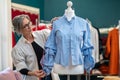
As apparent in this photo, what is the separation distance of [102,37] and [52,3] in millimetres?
983

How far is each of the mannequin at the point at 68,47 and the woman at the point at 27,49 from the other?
18cm

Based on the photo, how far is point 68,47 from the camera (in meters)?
2.36

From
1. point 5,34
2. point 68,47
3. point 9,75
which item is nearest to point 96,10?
point 5,34

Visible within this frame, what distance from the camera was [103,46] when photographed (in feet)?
12.4

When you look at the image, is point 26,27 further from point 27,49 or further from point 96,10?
point 96,10

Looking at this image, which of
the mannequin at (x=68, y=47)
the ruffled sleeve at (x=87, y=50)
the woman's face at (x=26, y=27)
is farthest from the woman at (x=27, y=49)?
the ruffled sleeve at (x=87, y=50)

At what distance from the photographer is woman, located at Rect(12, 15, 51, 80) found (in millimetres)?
2459

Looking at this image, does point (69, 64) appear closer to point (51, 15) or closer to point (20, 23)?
point (20, 23)

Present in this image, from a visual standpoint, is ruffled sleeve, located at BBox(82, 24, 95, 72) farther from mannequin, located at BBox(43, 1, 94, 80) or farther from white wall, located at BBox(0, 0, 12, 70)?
white wall, located at BBox(0, 0, 12, 70)

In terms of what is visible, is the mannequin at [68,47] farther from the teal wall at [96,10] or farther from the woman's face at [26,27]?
the teal wall at [96,10]

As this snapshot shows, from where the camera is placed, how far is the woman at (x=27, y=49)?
8.07 ft

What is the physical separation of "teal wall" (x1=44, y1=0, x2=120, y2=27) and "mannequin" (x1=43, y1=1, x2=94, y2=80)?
1.55 metres

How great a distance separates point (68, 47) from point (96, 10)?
1.74 metres

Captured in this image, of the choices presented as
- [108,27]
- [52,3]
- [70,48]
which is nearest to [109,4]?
[108,27]
